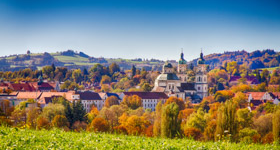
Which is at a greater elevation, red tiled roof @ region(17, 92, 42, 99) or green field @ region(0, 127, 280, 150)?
green field @ region(0, 127, 280, 150)

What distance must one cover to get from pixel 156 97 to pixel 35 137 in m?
81.4

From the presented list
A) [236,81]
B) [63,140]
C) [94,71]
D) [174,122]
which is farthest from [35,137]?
[236,81]

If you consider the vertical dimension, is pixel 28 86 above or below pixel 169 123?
Result: below

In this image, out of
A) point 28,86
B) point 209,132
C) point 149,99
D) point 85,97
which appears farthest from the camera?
point 28,86

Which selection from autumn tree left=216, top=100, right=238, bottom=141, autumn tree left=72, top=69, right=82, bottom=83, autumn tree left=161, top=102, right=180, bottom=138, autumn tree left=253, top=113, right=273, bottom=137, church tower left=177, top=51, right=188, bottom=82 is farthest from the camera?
autumn tree left=72, top=69, right=82, bottom=83

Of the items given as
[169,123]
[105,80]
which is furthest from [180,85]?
[169,123]

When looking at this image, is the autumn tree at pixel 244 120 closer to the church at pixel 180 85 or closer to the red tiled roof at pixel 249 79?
the church at pixel 180 85

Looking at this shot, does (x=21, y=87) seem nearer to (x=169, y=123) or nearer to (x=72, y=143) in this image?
(x=169, y=123)

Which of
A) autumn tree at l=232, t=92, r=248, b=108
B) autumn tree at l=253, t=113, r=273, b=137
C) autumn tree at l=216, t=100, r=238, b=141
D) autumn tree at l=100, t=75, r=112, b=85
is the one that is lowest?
autumn tree at l=232, t=92, r=248, b=108

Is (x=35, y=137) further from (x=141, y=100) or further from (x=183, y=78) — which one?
(x=183, y=78)

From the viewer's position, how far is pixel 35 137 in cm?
1117

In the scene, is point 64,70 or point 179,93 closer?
point 179,93

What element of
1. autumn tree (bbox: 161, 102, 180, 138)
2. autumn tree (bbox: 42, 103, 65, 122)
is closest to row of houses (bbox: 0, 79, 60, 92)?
autumn tree (bbox: 42, 103, 65, 122)

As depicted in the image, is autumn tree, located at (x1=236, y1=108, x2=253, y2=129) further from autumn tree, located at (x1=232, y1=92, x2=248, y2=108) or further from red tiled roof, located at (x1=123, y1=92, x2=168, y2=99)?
red tiled roof, located at (x1=123, y1=92, x2=168, y2=99)
